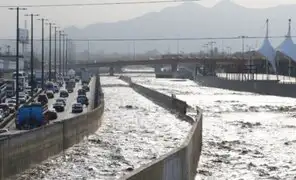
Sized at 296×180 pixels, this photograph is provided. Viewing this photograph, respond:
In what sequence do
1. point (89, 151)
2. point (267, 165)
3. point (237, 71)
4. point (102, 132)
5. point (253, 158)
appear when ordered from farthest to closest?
point (237, 71) → point (102, 132) → point (89, 151) → point (253, 158) → point (267, 165)

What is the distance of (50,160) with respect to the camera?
117 ft

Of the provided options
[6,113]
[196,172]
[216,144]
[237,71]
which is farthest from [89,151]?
[237,71]

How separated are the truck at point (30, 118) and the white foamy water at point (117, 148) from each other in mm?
4330

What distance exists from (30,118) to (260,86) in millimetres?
83832

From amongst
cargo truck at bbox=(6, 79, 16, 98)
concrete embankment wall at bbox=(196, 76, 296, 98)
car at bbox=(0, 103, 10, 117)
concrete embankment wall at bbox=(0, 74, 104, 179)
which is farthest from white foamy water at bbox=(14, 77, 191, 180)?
concrete embankment wall at bbox=(196, 76, 296, 98)

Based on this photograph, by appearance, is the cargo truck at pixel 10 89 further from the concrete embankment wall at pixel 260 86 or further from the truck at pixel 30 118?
the truck at pixel 30 118

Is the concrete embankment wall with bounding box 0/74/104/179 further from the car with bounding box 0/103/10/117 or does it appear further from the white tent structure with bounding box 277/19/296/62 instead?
the white tent structure with bounding box 277/19/296/62

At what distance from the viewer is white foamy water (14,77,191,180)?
31.5m

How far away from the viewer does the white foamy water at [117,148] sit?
103 feet

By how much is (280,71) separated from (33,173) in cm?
16286

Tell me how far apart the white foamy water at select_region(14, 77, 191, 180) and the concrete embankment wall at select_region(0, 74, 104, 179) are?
1.46 feet

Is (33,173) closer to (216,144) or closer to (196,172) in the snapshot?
(196,172)

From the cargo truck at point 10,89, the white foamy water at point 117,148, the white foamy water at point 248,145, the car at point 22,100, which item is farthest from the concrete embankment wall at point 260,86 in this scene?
the white foamy water at point 117,148

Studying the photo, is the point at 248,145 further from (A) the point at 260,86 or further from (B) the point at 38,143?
(A) the point at 260,86
